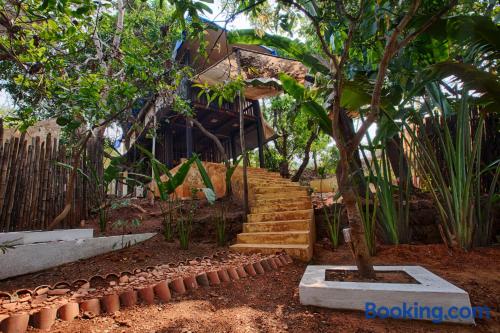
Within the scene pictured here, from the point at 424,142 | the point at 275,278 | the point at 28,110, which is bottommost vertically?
the point at 275,278

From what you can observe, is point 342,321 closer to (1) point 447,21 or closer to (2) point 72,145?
(1) point 447,21

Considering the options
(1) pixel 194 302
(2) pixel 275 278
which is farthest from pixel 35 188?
(2) pixel 275 278

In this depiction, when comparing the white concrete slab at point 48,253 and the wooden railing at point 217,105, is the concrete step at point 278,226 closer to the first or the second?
the white concrete slab at point 48,253

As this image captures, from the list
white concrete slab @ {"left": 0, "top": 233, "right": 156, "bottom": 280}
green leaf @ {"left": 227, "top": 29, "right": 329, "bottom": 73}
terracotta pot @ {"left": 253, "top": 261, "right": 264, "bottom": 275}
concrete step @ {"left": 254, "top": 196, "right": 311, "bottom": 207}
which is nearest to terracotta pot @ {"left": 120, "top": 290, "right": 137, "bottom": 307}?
terracotta pot @ {"left": 253, "top": 261, "right": 264, "bottom": 275}

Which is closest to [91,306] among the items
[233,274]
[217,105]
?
[233,274]

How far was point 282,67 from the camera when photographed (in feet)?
20.0

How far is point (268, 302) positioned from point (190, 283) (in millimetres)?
623

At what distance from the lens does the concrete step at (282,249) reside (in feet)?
9.45

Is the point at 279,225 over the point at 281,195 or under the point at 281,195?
under

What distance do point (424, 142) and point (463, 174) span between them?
1.80 ft

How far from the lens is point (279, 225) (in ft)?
12.2

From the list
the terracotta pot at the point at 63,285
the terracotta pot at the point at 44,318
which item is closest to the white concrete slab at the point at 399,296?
the terracotta pot at the point at 44,318

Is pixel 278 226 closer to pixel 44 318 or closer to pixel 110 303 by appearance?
pixel 110 303

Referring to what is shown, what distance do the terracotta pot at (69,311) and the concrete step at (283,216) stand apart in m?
2.87
